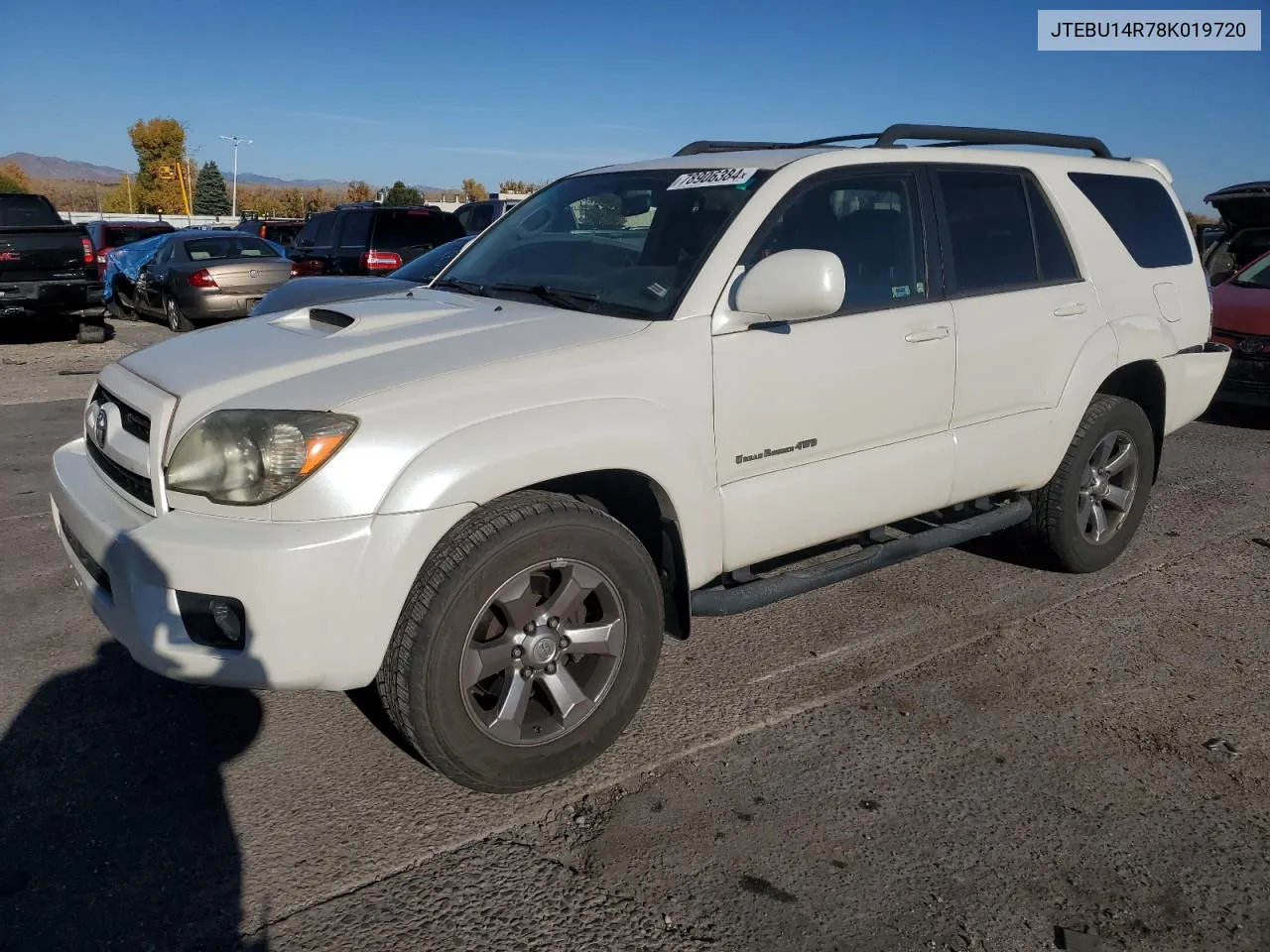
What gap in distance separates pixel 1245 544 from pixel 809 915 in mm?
3979

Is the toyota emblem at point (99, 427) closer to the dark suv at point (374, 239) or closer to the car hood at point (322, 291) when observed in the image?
the car hood at point (322, 291)

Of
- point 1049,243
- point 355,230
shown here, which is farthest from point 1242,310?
point 355,230

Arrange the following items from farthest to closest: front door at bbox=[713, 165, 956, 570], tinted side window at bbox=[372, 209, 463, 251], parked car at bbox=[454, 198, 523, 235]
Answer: parked car at bbox=[454, 198, 523, 235], tinted side window at bbox=[372, 209, 463, 251], front door at bbox=[713, 165, 956, 570]

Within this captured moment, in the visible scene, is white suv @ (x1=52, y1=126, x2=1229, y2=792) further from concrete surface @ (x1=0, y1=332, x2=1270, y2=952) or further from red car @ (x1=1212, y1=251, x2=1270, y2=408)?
red car @ (x1=1212, y1=251, x2=1270, y2=408)

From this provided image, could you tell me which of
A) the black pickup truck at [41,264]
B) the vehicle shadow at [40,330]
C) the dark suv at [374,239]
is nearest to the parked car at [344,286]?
the dark suv at [374,239]

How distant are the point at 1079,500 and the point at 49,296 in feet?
40.9

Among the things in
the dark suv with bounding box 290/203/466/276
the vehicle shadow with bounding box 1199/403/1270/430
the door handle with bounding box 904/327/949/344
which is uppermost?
the dark suv with bounding box 290/203/466/276

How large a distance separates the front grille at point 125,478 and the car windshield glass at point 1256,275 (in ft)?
30.2

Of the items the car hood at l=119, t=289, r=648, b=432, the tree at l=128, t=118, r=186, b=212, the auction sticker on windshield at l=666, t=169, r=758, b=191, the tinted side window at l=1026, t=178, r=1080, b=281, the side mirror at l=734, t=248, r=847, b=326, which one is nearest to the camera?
the car hood at l=119, t=289, r=648, b=432

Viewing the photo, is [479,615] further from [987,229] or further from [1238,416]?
[1238,416]

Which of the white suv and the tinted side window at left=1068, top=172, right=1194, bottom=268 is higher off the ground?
the tinted side window at left=1068, top=172, right=1194, bottom=268

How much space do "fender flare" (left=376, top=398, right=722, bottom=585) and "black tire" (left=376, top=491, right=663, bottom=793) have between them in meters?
0.11

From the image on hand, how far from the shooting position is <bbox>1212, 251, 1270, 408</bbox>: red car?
8.37 m

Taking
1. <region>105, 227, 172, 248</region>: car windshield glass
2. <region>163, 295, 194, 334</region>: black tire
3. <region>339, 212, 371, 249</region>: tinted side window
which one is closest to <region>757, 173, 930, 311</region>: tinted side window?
<region>339, 212, 371, 249</region>: tinted side window
